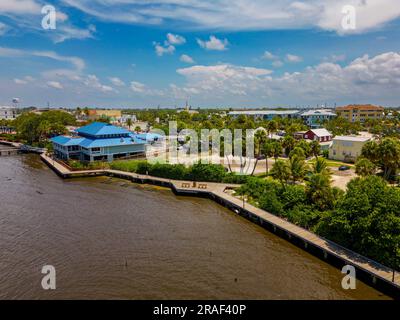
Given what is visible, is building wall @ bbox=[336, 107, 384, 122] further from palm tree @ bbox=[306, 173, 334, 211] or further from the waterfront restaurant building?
palm tree @ bbox=[306, 173, 334, 211]

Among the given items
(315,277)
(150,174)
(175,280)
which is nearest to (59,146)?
(150,174)

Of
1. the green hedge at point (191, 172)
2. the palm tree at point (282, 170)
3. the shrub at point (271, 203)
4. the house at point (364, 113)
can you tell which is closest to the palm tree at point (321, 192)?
the shrub at point (271, 203)

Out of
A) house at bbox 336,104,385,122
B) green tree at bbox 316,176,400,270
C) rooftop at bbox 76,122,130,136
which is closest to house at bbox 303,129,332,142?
rooftop at bbox 76,122,130,136

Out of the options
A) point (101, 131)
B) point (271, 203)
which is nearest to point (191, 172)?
point (271, 203)

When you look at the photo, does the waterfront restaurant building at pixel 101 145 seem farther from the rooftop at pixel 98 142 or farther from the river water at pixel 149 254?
the river water at pixel 149 254
